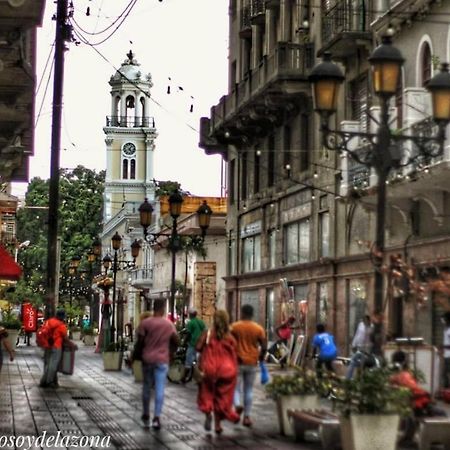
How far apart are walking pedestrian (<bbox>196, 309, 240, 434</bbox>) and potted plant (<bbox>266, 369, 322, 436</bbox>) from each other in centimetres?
55

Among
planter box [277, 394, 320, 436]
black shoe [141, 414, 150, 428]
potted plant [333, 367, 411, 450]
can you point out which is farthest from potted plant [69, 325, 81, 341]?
potted plant [333, 367, 411, 450]

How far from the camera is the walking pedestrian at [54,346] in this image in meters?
24.6

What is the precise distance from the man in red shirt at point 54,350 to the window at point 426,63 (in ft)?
29.4

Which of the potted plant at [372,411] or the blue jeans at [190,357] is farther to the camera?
the blue jeans at [190,357]

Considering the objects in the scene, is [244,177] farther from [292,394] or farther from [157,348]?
[292,394]

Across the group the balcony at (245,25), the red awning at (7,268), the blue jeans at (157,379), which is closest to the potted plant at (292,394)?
the blue jeans at (157,379)

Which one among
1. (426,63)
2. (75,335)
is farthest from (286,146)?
(75,335)

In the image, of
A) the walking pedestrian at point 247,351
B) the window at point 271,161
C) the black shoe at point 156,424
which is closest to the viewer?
the black shoe at point 156,424

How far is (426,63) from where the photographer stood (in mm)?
26828

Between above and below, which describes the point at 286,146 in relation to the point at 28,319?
above

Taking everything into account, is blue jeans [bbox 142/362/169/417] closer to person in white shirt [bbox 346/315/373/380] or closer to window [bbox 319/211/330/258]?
person in white shirt [bbox 346/315/373/380]

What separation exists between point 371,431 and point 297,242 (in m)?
26.0

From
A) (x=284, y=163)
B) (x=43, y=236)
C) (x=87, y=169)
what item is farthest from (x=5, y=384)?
(x=87, y=169)

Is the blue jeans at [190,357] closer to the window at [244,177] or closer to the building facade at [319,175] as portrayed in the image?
the building facade at [319,175]
